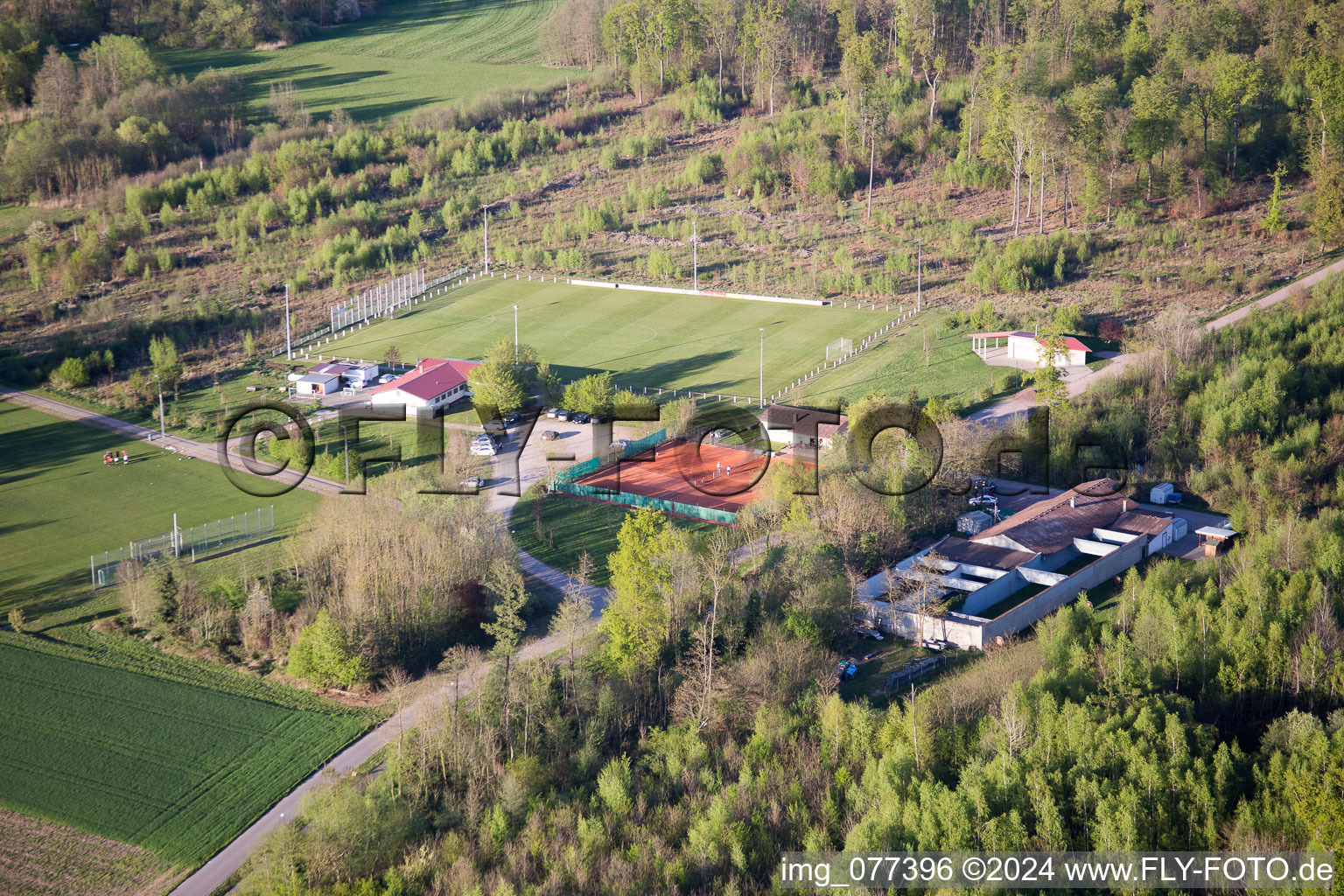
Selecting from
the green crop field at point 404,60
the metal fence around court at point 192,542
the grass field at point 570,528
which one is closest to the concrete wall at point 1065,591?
the grass field at point 570,528

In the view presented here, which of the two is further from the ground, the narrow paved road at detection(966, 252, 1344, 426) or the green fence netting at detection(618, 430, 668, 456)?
the narrow paved road at detection(966, 252, 1344, 426)

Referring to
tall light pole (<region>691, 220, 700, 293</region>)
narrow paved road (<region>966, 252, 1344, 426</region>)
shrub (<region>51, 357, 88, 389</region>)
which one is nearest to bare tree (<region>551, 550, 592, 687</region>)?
narrow paved road (<region>966, 252, 1344, 426</region>)

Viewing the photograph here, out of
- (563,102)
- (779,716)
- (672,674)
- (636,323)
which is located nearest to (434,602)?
(672,674)

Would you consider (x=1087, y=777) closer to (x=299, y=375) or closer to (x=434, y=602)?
(x=434, y=602)

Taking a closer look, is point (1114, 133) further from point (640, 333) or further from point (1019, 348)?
point (640, 333)

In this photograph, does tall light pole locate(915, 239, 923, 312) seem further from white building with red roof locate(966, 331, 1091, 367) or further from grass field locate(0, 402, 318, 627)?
grass field locate(0, 402, 318, 627)

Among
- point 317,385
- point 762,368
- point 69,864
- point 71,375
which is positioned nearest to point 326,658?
point 69,864
